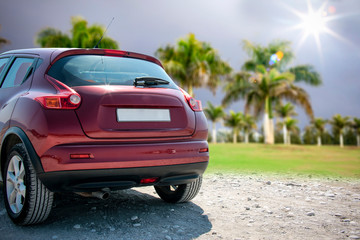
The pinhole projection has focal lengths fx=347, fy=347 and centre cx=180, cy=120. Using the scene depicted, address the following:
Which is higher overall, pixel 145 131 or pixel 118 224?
pixel 145 131

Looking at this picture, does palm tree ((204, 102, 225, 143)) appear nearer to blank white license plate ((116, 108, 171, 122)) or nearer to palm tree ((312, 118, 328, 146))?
palm tree ((312, 118, 328, 146))

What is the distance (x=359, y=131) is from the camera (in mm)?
67188

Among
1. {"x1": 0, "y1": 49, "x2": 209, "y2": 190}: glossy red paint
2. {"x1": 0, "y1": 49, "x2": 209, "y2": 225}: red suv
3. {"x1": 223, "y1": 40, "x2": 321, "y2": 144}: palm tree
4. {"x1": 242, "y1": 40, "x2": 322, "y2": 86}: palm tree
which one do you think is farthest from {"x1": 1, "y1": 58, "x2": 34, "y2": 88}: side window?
{"x1": 242, "y1": 40, "x2": 322, "y2": 86}: palm tree

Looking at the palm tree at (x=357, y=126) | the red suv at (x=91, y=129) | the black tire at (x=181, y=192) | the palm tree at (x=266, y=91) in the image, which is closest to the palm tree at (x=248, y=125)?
the palm tree at (x=357, y=126)

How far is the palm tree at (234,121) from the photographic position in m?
62.6

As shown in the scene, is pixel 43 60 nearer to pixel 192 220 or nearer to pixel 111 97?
pixel 111 97

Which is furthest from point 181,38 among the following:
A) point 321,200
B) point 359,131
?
point 359,131

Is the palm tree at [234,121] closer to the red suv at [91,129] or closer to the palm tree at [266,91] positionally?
the palm tree at [266,91]

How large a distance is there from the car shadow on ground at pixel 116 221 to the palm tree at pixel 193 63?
95.8 ft

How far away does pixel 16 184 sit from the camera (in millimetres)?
3562

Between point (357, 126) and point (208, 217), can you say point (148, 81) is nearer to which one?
point (208, 217)

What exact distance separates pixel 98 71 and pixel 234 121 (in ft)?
199

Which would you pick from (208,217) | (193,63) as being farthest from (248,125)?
(208,217)

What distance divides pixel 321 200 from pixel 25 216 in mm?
3867
